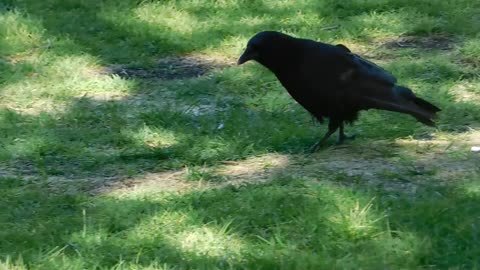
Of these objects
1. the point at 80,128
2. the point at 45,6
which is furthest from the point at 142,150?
the point at 45,6

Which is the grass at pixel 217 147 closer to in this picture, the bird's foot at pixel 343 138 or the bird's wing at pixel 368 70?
the bird's foot at pixel 343 138

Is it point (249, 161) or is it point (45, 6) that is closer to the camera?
point (249, 161)

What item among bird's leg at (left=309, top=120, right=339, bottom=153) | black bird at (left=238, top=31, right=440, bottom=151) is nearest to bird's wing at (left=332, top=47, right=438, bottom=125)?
black bird at (left=238, top=31, right=440, bottom=151)

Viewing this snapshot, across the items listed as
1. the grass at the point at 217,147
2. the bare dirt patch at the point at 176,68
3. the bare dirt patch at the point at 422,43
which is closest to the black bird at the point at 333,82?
the grass at the point at 217,147

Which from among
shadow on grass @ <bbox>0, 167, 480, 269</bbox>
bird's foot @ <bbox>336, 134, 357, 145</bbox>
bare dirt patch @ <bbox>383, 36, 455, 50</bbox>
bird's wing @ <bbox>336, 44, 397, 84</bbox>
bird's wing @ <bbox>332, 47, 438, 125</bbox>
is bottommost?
bare dirt patch @ <bbox>383, 36, 455, 50</bbox>

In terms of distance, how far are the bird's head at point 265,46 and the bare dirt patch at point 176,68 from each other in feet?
6.70

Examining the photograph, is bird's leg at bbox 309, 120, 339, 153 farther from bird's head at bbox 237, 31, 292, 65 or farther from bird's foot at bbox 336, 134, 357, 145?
bird's head at bbox 237, 31, 292, 65

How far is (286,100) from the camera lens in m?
7.29

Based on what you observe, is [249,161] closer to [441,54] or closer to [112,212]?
[112,212]

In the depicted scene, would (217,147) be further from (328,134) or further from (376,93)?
(376,93)

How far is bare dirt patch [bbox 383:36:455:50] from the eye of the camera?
344 inches

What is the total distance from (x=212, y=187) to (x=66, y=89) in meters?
2.65

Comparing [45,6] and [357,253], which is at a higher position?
[357,253]

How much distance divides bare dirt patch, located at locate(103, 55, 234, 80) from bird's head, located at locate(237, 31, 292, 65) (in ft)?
6.70
